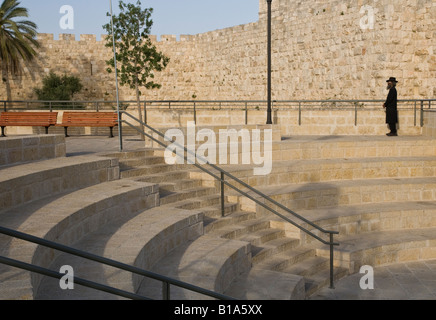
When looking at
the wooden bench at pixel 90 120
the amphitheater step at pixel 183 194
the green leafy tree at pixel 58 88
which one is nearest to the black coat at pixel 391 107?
the amphitheater step at pixel 183 194

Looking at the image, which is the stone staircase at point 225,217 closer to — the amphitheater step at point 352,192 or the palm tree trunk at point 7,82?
the amphitheater step at point 352,192

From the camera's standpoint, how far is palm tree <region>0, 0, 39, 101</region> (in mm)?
26067

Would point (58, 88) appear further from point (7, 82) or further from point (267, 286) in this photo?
point (267, 286)

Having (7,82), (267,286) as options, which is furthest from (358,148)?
(7,82)

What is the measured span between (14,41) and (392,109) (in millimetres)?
20672

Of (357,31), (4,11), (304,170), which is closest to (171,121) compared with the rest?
(304,170)

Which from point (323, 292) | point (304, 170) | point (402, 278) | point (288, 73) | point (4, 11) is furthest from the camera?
point (4, 11)

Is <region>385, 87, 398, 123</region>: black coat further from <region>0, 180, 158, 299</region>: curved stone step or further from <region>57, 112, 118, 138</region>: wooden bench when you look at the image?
<region>0, 180, 158, 299</region>: curved stone step

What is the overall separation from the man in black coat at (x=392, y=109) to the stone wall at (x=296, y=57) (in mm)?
4260

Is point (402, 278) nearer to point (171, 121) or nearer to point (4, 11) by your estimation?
point (171, 121)

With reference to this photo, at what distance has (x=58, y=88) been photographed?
94.2ft

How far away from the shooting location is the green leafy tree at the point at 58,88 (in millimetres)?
28531

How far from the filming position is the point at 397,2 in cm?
1798
